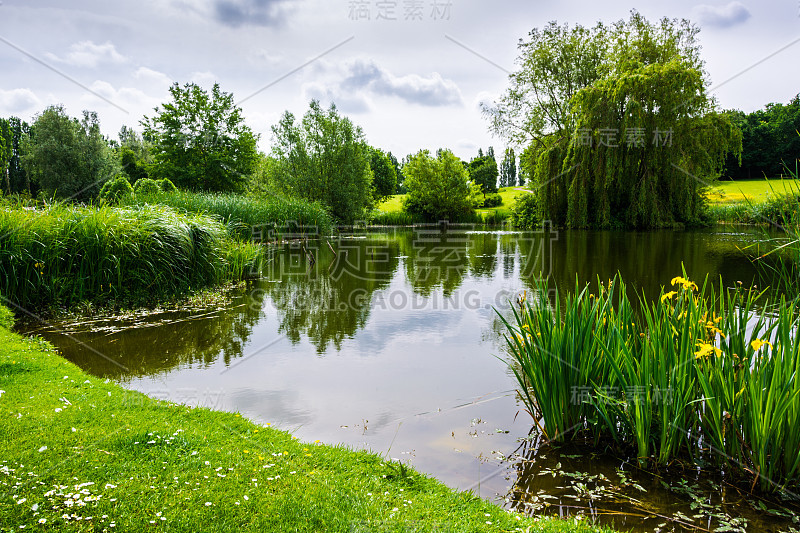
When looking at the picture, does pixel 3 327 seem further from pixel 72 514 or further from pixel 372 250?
pixel 372 250

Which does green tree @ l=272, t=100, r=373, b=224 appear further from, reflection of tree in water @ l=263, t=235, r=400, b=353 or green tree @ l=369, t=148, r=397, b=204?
green tree @ l=369, t=148, r=397, b=204

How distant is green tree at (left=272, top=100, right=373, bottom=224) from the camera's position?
35.7m

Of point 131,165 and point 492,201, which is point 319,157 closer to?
point 492,201

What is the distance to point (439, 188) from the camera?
161 ft

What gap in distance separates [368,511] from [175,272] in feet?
26.7

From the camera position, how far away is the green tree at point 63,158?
42.7m

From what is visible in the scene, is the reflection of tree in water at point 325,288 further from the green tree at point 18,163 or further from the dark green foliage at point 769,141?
the green tree at point 18,163

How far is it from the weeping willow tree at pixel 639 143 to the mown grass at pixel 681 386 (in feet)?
78.0

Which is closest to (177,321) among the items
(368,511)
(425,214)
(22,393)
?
(22,393)

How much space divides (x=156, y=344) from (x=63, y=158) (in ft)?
154

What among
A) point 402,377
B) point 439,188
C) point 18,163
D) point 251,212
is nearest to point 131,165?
point 18,163

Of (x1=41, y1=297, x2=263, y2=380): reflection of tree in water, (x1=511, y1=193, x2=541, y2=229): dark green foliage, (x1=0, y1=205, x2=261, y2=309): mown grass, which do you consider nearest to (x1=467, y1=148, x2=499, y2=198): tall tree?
(x1=511, y1=193, x2=541, y2=229): dark green foliage

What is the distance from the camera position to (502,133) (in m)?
35.6

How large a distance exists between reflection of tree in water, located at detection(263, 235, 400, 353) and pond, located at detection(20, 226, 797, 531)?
6cm
